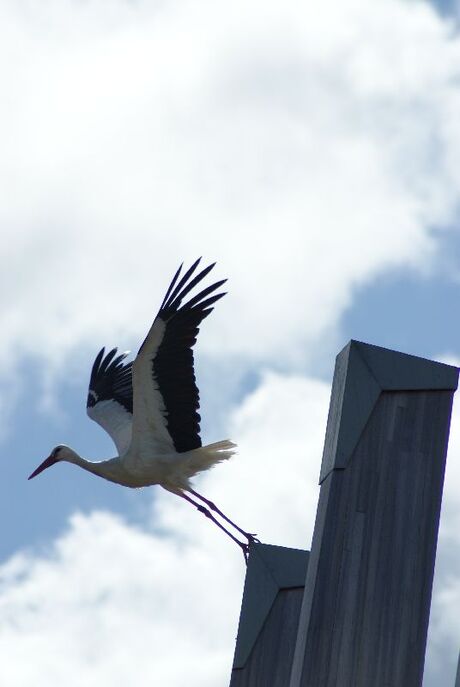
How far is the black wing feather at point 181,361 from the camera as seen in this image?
8359 mm

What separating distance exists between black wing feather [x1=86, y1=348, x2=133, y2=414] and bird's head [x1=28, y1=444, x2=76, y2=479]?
1.63ft

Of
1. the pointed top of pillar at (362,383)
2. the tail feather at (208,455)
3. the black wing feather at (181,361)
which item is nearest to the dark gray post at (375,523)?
the pointed top of pillar at (362,383)

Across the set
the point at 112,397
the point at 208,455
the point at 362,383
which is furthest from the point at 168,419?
the point at 362,383

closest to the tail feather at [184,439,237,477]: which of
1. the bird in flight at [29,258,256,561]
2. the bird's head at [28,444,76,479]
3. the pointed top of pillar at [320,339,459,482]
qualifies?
the bird in flight at [29,258,256,561]

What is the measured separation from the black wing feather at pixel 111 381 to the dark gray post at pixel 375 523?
21.5 ft

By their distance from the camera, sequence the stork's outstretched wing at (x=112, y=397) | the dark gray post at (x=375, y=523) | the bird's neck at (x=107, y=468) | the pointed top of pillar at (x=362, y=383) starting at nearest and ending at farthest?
the dark gray post at (x=375, y=523)
the pointed top of pillar at (x=362, y=383)
the bird's neck at (x=107, y=468)
the stork's outstretched wing at (x=112, y=397)

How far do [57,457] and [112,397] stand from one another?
0.72 metres

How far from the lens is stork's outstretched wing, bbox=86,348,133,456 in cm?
1102

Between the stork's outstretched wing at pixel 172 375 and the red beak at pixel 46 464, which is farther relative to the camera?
the red beak at pixel 46 464

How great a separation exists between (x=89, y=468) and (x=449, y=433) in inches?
227

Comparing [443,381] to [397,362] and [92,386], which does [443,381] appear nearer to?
[397,362]

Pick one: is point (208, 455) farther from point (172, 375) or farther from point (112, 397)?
point (112, 397)

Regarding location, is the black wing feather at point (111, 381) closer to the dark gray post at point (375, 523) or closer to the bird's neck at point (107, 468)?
the bird's neck at point (107, 468)

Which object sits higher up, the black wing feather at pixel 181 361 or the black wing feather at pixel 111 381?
the black wing feather at pixel 111 381
